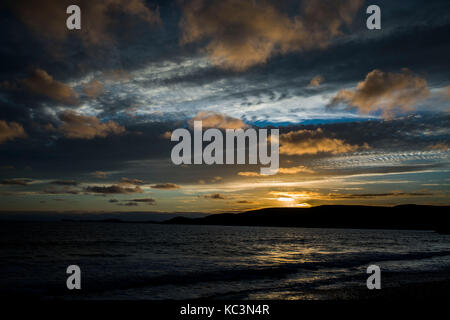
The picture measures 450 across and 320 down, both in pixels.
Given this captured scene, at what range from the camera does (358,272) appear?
81.7 feet

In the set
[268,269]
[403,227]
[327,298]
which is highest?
[327,298]

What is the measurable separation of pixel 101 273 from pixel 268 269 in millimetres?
14034
